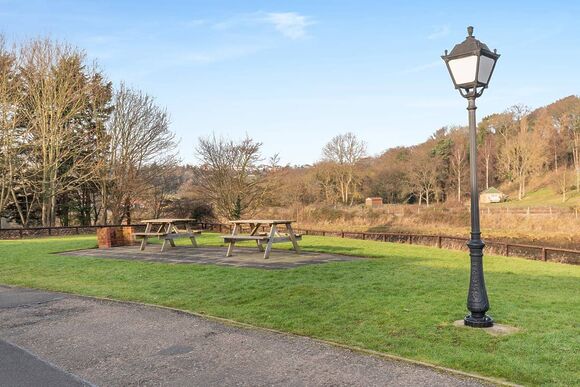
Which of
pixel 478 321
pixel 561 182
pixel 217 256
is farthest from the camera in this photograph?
pixel 561 182

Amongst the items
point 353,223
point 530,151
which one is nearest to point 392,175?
point 530,151

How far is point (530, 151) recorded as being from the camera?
202 ft

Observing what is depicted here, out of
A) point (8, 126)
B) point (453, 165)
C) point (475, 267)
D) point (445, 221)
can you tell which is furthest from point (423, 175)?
point (475, 267)

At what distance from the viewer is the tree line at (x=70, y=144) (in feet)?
87.0

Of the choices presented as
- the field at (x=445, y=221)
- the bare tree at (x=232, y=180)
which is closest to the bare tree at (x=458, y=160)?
the field at (x=445, y=221)

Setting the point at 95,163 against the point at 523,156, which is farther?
the point at 523,156

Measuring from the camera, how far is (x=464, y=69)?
555 cm

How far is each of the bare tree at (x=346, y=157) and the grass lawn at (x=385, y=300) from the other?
1649 inches

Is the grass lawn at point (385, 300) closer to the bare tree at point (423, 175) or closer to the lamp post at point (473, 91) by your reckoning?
the lamp post at point (473, 91)

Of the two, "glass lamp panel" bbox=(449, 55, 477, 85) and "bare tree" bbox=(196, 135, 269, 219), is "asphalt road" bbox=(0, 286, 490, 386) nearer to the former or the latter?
"glass lamp panel" bbox=(449, 55, 477, 85)

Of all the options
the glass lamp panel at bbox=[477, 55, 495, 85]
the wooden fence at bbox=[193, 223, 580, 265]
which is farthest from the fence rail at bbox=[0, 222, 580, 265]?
the glass lamp panel at bbox=[477, 55, 495, 85]

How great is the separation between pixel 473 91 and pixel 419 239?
16.8 metres

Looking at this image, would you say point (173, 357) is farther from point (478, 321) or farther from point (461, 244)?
point (461, 244)

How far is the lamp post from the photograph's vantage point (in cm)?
531
